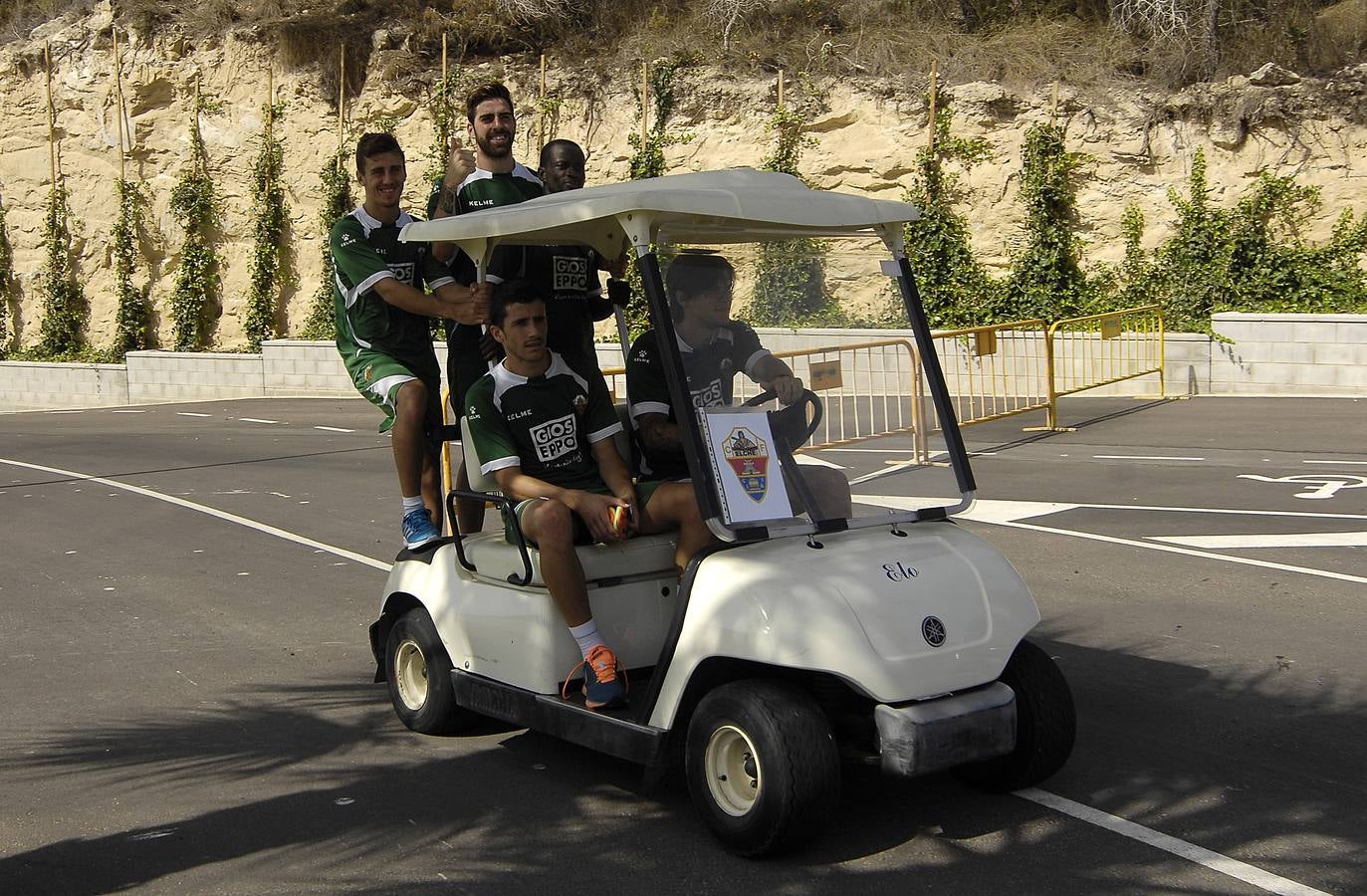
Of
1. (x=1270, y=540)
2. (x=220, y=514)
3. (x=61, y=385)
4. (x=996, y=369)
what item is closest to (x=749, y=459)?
(x=1270, y=540)

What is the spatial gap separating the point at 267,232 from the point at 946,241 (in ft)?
51.0

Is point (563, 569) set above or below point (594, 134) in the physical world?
below

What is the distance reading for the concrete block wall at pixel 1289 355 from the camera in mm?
17266

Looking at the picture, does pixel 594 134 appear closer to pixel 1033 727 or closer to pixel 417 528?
pixel 417 528

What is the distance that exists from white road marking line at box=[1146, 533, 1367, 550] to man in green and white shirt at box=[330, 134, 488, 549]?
5.05 meters

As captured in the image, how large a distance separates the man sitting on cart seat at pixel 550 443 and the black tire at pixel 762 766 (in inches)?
27.8

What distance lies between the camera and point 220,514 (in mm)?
11734

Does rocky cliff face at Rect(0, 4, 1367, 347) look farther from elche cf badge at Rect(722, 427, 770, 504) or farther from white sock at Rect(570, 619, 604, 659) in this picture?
white sock at Rect(570, 619, 604, 659)

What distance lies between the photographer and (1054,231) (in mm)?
21891

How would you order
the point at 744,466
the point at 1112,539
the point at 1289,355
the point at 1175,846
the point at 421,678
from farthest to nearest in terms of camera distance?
the point at 1289,355
the point at 1112,539
the point at 421,678
the point at 744,466
the point at 1175,846

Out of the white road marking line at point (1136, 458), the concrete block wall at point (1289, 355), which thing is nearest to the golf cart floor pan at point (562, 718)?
the white road marking line at point (1136, 458)

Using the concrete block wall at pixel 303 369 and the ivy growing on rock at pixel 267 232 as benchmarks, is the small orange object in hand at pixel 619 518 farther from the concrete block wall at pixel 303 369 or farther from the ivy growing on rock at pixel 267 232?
the ivy growing on rock at pixel 267 232

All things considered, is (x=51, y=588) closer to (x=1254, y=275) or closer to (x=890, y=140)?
(x=1254, y=275)

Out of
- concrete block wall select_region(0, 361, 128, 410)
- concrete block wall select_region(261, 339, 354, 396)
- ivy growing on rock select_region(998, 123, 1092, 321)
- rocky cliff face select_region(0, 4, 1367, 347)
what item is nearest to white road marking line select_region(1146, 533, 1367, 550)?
ivy growing on rock select_region(998, 123, 1092, 321)
